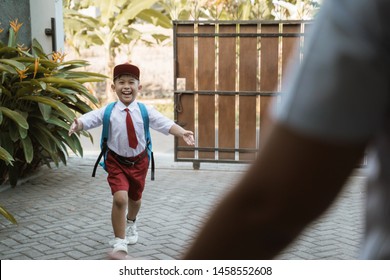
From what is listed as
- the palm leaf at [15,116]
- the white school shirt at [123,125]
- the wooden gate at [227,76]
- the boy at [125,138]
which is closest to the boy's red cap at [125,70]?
the boy at [125,138]

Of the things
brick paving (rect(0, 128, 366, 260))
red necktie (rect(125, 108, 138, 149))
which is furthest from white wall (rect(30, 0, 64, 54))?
red necktie (rect(125, 108, 138, 149))

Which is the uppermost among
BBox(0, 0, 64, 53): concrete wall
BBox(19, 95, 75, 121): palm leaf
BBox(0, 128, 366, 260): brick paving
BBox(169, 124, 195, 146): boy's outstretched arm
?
BBox(0, 0, 64, 53): concrete wall

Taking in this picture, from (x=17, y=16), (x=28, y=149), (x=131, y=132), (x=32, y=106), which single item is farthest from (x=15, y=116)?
(x=131, y=132)

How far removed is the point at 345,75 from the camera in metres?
0.80

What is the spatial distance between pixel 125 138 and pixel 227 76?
11.6 feet

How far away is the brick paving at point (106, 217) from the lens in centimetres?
578

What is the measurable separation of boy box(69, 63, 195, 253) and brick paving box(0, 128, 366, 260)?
1.29 feet

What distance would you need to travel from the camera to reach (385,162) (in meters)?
0.93

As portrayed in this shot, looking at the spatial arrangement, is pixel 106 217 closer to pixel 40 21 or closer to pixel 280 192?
pixel 40 21

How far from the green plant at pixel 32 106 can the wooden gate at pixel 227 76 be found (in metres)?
1.27

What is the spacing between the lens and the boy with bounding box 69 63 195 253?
17.9 feet

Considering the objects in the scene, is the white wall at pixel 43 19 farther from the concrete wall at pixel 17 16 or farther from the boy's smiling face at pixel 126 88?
the boy's smiling face at pixel 126 88

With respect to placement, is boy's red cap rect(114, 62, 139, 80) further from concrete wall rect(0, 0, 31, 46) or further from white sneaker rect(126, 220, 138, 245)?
concrete wall rect(0, 0, 31, 46)

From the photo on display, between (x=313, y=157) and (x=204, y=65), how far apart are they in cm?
806
